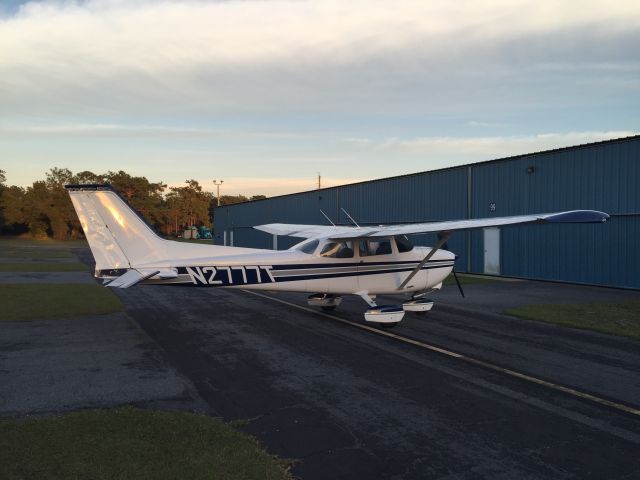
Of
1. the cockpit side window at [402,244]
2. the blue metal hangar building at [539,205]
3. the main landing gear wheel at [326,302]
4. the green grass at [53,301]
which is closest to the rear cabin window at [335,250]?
the cockpit side window at [402,244]

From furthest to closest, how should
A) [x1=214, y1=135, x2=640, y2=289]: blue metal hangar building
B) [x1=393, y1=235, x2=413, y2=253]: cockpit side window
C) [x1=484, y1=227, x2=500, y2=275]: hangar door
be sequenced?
[x1=484, y1=227, x2=500, y2=275]: hangar door
[x1=214, y1=135, x2=640, y2=289]: blue metal hangar building
[x1=393, y1=235, x2=413, y2=253]: cockpit side window

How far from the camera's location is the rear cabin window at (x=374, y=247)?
1266cm

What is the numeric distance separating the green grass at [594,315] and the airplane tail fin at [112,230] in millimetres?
9960

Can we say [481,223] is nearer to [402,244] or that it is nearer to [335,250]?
[402,244]

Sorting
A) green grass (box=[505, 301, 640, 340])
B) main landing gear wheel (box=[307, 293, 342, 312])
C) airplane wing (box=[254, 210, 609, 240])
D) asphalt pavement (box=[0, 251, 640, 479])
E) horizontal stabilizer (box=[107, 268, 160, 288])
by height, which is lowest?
asphalt pavement (box=[0, 251, 640, 479])

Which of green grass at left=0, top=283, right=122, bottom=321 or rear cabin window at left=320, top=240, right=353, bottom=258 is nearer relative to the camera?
rear cabin window at left=320, top=240, right=353, bottom=258

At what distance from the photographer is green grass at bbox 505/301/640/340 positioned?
38.2 ft

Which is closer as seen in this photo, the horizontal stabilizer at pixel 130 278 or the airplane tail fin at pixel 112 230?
the horizontal stabilizer at pixel 130 278

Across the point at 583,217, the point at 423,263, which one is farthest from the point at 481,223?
the point at 583,217

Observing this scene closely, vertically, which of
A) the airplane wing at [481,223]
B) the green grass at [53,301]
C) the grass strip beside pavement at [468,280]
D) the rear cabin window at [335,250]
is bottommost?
the grass strip beside pavement at [468,280]

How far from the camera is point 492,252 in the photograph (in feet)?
82.5

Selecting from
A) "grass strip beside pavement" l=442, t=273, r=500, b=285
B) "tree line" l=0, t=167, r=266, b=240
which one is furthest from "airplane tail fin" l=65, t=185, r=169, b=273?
"tree line" l=0, t=167, r=266, b=240

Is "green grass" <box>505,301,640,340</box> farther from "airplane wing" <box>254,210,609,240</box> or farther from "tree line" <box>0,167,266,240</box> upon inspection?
"tree line" <box>0,167,266,240</box>

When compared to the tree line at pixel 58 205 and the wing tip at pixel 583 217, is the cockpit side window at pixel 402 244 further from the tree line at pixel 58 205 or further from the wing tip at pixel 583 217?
the tree line at pixel 58 205
